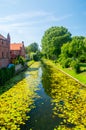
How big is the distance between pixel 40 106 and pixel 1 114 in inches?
150

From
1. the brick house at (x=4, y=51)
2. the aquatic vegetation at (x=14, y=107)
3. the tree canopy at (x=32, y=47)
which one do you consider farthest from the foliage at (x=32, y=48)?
the aquatic vegetation at (x=14, y=107)

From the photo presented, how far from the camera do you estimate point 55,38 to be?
8200 cm

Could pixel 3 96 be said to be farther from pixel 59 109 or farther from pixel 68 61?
pixel 68 61

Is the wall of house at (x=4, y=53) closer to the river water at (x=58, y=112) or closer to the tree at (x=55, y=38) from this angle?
the river water at (x=58, y=112)

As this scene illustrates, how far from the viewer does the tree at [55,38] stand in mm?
81250

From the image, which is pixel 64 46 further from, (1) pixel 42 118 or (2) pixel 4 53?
(1) pixel 42 118

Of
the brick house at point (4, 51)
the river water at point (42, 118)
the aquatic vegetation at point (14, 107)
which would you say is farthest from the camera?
the brick house at point (4, 51)

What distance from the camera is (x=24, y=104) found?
1730 centimetres

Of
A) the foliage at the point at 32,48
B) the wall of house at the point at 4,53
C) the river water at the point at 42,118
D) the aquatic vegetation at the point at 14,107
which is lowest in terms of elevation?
the river water at the point at 42,118

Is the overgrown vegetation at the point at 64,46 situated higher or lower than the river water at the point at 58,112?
higher

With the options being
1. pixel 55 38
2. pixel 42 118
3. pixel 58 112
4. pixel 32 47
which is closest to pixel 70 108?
pixel 58 112

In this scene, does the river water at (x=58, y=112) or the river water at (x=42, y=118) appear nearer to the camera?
the river water at (x=42, y=118)

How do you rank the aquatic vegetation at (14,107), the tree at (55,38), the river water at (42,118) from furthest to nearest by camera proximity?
the tree at (55,38), the aquatic vegetation at (14,107), the river water at (42,118)

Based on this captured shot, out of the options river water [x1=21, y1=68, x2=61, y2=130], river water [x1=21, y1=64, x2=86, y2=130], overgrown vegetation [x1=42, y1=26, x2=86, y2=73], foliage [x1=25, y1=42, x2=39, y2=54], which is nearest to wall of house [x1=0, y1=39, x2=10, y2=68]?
overgrown vegetation [x1=42, y1=26, x2=86, y2=73]
